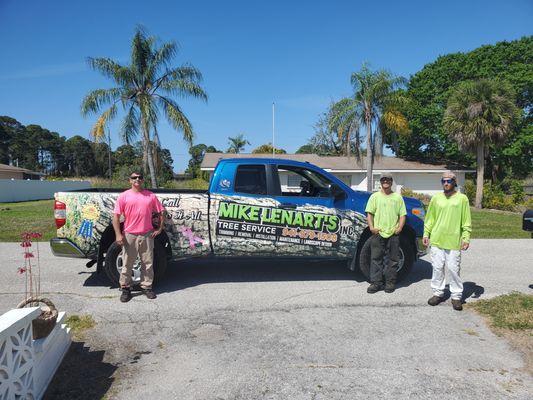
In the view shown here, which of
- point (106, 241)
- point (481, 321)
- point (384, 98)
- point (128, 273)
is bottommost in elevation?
point (481, 321)

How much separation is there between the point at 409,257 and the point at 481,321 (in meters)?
1.63

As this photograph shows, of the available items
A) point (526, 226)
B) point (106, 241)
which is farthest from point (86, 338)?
point (526, 226)

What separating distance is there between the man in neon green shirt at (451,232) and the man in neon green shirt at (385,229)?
52 cm

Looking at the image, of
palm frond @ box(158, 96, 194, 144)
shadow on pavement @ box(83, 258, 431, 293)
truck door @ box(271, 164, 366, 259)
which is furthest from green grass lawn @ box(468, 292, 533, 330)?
palm frond @ box(158, 96, 194, 144)

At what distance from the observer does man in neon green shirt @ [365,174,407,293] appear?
18.4 feet

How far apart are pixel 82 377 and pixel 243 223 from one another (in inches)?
118

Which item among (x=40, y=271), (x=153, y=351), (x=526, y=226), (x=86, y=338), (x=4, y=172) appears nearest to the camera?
(x=153, y=351)

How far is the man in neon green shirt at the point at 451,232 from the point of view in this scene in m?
5.10

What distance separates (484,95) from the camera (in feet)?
80.1

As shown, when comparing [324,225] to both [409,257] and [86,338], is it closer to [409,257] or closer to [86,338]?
[409,257]

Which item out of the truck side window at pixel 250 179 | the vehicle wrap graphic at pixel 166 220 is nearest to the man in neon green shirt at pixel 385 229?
the truck side window at pixel 250 179

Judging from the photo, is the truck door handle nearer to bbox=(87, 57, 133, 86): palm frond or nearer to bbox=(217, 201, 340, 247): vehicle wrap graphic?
bbox=(217, 201, 340, 247): vehicle wrap graphic

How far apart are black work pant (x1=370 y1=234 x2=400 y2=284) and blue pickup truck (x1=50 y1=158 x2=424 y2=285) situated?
0.99 feet

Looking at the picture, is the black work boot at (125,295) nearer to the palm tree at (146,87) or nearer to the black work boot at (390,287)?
the black work boot at (390,287)
